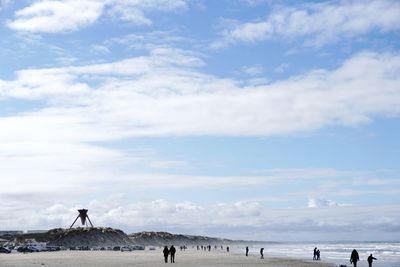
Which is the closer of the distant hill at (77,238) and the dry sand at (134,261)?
the dry sand at (134,261)

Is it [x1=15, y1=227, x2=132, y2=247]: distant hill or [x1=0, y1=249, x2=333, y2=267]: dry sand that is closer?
[x1=0, y1=249, x2=333, y2=267]: dry sand

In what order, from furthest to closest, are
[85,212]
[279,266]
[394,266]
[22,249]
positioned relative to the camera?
[85,212] → [22,249] → [394,266] → [279,266]

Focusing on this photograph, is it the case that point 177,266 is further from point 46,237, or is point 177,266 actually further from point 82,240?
point 46,237

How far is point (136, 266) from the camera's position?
188 feet

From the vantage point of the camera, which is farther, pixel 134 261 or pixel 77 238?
pixel 77 238

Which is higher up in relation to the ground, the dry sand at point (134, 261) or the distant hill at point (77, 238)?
the distant hill at point (77, 238)

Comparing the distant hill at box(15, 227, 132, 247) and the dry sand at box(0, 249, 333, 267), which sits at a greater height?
the distant hill at box(15, 227, 132, 247)

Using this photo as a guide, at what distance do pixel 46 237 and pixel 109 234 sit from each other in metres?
21.9

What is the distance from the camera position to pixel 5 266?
5228 cm

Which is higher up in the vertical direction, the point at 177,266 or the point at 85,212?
the point at 85,212

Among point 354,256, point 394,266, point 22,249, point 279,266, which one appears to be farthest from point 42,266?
point 22,249

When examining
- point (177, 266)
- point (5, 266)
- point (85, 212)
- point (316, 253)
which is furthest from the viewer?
point (85, 212)

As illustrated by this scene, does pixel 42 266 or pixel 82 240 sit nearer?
pixel 42 266

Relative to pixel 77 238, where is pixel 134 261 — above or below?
below
